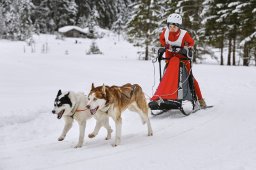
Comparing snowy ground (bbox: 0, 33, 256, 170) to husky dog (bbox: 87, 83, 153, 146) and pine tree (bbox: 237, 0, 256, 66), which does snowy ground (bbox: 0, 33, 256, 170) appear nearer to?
husky dog (bbox: 87, 83, 153, 146)

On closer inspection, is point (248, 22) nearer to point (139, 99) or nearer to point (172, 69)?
point (172, 69)

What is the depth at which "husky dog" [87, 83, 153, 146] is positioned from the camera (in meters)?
5.80

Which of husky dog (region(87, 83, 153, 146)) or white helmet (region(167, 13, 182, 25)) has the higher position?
white helmet (region(167, 13, 182, 25))

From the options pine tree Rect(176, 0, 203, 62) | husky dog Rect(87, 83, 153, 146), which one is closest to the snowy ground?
husky dog Rect(87, 83, 153, 146)

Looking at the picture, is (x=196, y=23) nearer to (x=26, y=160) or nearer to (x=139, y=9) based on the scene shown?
(x=139, y=9)

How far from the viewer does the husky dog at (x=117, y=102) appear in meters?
5.80

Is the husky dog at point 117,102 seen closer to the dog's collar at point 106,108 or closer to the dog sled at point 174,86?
the dog's collar at point 106,108

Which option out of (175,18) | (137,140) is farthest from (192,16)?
(137,140)

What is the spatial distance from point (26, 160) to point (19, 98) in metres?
5.00

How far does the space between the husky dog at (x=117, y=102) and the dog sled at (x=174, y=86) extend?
1.33 meters

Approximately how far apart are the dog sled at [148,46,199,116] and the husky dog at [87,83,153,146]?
133cm

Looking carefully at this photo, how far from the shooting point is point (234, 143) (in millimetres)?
6027

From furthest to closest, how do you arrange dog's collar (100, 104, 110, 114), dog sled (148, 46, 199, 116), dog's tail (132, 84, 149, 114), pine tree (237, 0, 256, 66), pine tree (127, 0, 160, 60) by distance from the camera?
pine tree (127, 0, 160, 60), pine tree (237, 0, 256, 66), dog sled (148, 46, 199, 116), dog's tail (132, 84, 149, 114), dog's collar (100, 104, 110, 114)

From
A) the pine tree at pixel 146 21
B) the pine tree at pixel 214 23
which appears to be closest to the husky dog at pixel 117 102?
the pine tree at pixel 214 23
